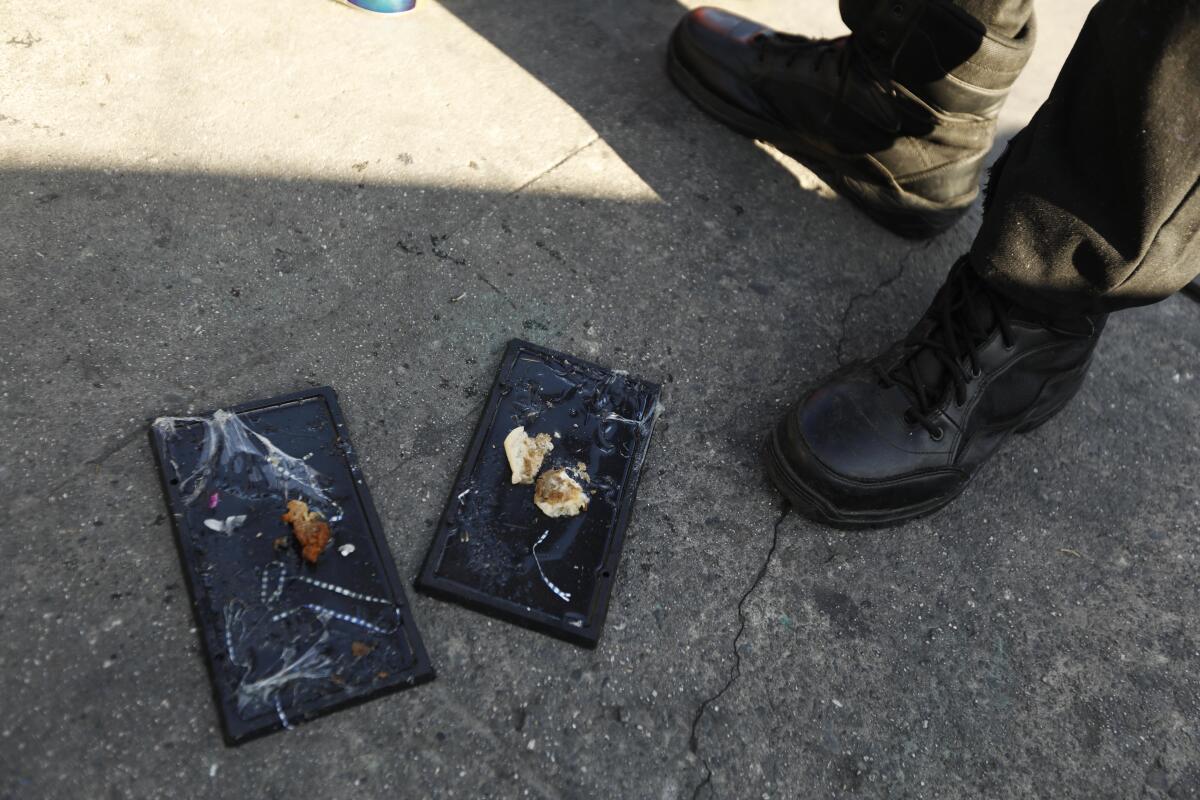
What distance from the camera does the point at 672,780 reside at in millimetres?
1295

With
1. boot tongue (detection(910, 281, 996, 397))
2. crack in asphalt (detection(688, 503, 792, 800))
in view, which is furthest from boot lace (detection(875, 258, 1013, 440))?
crack in asphalt (detection(688, 503, 792, 800))

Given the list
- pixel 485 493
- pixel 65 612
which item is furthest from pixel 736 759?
pixel 65 612

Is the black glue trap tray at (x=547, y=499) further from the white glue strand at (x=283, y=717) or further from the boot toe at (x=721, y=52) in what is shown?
the boot toe at (x=721, y=52)

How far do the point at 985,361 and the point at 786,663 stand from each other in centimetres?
70

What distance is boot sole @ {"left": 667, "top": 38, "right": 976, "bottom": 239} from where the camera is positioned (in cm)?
209

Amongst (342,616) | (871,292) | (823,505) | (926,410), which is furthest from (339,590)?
(871,292)

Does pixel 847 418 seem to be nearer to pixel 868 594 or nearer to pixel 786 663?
pixel 868 594

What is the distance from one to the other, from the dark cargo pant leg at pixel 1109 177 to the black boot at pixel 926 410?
0.10 m

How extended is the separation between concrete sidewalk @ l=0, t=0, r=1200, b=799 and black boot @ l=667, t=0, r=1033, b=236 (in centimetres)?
9

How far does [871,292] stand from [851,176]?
0.32 meters

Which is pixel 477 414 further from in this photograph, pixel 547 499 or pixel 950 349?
pixel 950 349

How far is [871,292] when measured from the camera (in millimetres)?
2061

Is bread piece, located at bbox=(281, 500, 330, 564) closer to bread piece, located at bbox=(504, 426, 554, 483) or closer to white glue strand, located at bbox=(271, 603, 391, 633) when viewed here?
white glue strand, located at bbox=(271, 603, 391, 633)

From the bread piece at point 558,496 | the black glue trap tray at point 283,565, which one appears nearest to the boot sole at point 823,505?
the bread piece at point 558,496
